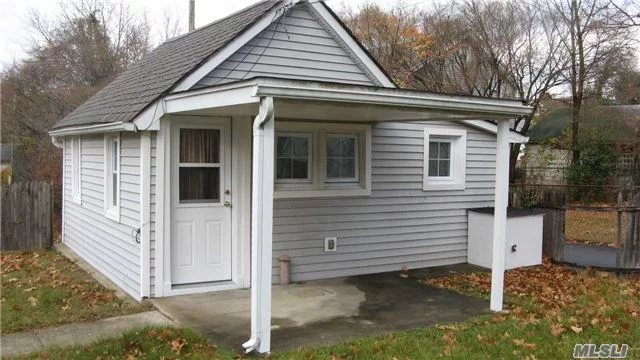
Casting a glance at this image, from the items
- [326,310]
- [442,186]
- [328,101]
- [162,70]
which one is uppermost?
[162,70]

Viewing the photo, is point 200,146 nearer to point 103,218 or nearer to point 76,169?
point 103,218

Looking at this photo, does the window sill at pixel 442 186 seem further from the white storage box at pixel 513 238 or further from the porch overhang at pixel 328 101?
the porch overhang at pixel 328 101

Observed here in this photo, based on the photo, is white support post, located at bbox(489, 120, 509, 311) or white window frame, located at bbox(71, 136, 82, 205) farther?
white window frame, located at bbox(71, 136, 82, 205)

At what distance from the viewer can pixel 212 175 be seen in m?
8.10

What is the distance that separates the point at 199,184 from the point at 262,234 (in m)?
2.71

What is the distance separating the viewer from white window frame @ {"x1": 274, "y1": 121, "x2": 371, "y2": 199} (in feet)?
28.5

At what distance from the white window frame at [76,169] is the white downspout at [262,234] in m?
6.77

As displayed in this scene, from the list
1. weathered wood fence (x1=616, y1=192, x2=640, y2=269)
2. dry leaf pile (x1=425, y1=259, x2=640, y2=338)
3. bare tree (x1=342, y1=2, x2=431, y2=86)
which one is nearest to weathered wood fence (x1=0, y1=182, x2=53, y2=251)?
dry leaf pile (x1=425, y1=259, x2=640, y2=338)

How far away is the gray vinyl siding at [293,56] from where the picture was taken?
8.29 m

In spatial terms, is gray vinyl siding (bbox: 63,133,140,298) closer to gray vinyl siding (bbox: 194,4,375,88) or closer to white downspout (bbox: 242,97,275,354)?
gray vinyl siding (bbox: 194,4,375,88)

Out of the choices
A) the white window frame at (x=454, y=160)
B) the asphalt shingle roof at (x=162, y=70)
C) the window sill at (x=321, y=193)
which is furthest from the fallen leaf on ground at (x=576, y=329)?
the asphalt shingle roof at (x=162, y=70)

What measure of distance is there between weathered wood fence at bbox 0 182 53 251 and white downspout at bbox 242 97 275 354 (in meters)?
8.43

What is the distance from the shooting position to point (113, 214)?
28.5 feet

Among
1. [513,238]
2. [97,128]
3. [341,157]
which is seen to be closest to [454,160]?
[513,238]
